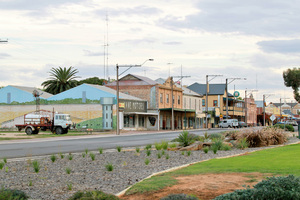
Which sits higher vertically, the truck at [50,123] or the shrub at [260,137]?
the truck at [50,123]

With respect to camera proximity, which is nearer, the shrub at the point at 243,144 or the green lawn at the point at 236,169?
the green lawn at the point at 236,169

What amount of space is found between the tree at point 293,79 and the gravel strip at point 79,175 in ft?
159

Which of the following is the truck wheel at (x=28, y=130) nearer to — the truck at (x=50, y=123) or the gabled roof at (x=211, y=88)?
the truck at (x=50, y=123)

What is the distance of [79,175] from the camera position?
13883mm

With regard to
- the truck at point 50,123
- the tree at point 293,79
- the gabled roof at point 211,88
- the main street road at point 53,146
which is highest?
the gabled roof at point 211,88

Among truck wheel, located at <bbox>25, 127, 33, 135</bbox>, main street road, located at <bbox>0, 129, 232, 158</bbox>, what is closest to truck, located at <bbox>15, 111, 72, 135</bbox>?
truck wheel, located at <bbox>25, 127, 33, 135</bbox>

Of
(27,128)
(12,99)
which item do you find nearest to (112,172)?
(27,128)

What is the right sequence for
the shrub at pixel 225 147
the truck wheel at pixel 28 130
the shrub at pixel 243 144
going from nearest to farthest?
the shrub at pixel 225 147
the shrub at pixel 243 144
the truck wheel at pixel 28 130

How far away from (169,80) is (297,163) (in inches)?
2849

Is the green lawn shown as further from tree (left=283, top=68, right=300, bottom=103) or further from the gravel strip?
tree (left=283, top=68, right=300, bottom=103)

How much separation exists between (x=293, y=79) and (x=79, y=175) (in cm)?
5483

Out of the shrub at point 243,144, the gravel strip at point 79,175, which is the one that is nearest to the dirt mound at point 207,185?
the gravel strip at point 79,175

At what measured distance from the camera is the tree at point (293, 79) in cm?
6362

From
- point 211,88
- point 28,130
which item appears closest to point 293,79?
point 28,130
